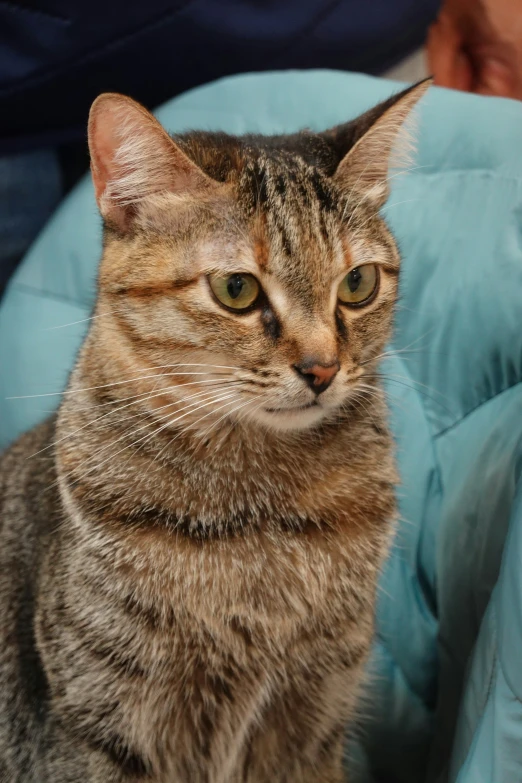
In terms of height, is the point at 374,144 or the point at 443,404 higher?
the point at 374,144

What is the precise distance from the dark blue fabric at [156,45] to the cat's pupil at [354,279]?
0.84 m

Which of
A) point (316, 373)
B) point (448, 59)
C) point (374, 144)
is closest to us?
point (316, 373)

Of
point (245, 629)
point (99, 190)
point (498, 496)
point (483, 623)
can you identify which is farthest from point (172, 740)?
point (99, 190)

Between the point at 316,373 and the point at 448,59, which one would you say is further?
the point at 448,59

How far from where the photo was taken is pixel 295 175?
793 mm

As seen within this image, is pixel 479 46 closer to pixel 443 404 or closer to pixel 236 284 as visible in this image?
pixel 443 404

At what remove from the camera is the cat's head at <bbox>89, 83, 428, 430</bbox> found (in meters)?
0.71

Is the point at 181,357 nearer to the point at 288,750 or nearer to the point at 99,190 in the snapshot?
the point at 99,190

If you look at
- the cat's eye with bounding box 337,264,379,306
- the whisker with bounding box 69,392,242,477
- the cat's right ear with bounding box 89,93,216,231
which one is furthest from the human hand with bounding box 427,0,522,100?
the whisker with bounding box 69,392,242,477

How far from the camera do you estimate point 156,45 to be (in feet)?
4.58

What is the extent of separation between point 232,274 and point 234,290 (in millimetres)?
16

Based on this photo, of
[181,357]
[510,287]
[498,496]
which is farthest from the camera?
[510,287]

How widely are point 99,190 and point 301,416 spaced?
313 mm

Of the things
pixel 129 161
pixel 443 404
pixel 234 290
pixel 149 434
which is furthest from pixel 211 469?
pixel 443 404
